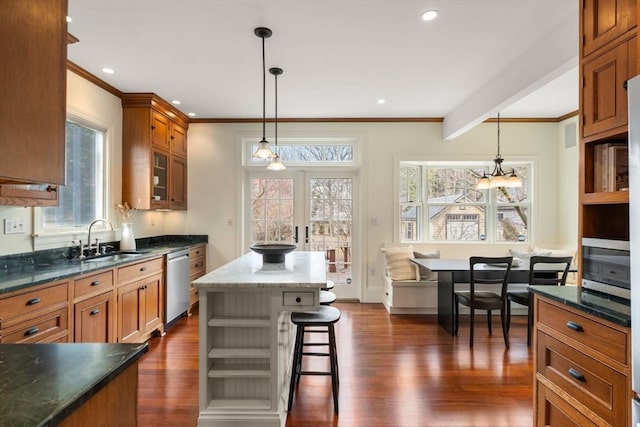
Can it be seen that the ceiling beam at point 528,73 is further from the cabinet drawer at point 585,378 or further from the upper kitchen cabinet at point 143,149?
the upper kitchen cabinet at point 143,149

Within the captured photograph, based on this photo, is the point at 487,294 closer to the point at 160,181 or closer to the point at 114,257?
the point at 114,257

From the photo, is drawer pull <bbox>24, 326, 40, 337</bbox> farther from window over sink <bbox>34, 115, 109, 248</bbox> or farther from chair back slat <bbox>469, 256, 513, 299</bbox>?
chair back slat <bbox>469, 256, 513, 299</bbox>

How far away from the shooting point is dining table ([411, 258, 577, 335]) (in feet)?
12.0

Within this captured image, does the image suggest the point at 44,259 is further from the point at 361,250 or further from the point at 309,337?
the point at 361,250

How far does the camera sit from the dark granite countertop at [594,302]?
4.59 feet

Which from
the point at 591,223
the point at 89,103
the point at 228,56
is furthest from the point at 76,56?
the point at 591,223

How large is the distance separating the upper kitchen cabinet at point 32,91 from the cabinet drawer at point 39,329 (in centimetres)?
149

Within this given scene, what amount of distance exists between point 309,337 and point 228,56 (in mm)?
2826

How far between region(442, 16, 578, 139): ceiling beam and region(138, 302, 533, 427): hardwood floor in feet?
7.92

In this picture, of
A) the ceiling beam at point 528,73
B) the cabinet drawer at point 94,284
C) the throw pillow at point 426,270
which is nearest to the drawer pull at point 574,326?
the ceiling beam at point 528,73

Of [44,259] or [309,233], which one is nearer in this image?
[44,259]

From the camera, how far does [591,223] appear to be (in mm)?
1933

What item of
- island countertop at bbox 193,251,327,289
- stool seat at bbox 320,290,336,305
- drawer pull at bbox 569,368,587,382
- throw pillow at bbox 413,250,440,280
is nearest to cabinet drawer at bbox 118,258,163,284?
island countertop at bbox 193,251,327,289

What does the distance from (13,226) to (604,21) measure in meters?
4.06
